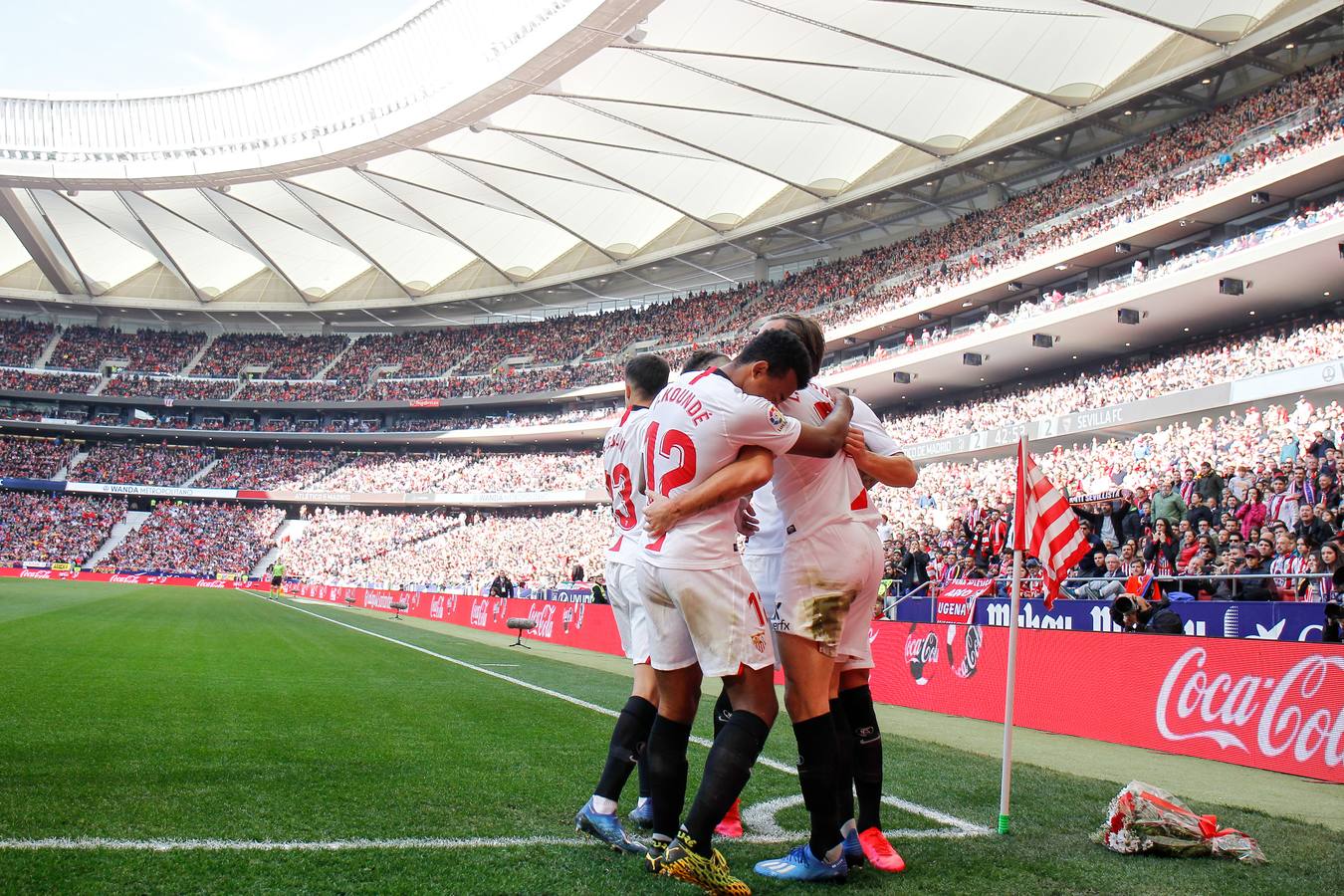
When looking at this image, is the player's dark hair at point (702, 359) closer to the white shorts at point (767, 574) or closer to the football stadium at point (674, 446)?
the football stadium at point (674, 446)

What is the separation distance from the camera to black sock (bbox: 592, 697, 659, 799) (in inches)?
172

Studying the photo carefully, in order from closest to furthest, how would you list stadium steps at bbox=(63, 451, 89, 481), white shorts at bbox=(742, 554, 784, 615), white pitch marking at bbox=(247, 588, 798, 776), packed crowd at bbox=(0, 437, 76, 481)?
white shorts at bbox=(742, 554, 784, 615) < white pitch marking at bbox=(247, 588, 798, 776) < packed crowd at bbox=(0, 437, 76, 481) < stadium steps at bbox=(63, 451, 89, 481)

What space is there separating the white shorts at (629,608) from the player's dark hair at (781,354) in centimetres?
117

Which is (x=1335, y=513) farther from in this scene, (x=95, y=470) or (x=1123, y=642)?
(x=95, y=470)

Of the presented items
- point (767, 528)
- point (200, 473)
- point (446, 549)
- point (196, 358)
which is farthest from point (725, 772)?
point (196, 358)

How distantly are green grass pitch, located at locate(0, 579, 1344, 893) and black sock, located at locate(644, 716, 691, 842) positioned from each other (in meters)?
0.24

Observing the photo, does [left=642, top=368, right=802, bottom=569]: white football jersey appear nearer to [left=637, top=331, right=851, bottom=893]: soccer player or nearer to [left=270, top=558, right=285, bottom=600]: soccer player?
[left=637, top=331, right=851, bottom=893]: soccer player

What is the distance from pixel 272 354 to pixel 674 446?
69.2 metres

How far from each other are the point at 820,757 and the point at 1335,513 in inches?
490

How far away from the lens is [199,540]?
5962 centimetres

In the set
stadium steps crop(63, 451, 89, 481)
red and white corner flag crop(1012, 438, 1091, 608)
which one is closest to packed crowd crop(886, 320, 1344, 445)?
red and white corner flag crop(1012, 438, 1091, 608)

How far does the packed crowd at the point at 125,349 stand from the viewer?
6550 centimetres

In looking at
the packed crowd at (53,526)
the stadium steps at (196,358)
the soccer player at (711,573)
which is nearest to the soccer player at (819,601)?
the soccer player at (711,573)

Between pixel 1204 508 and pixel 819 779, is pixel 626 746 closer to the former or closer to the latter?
pixel 819 779
